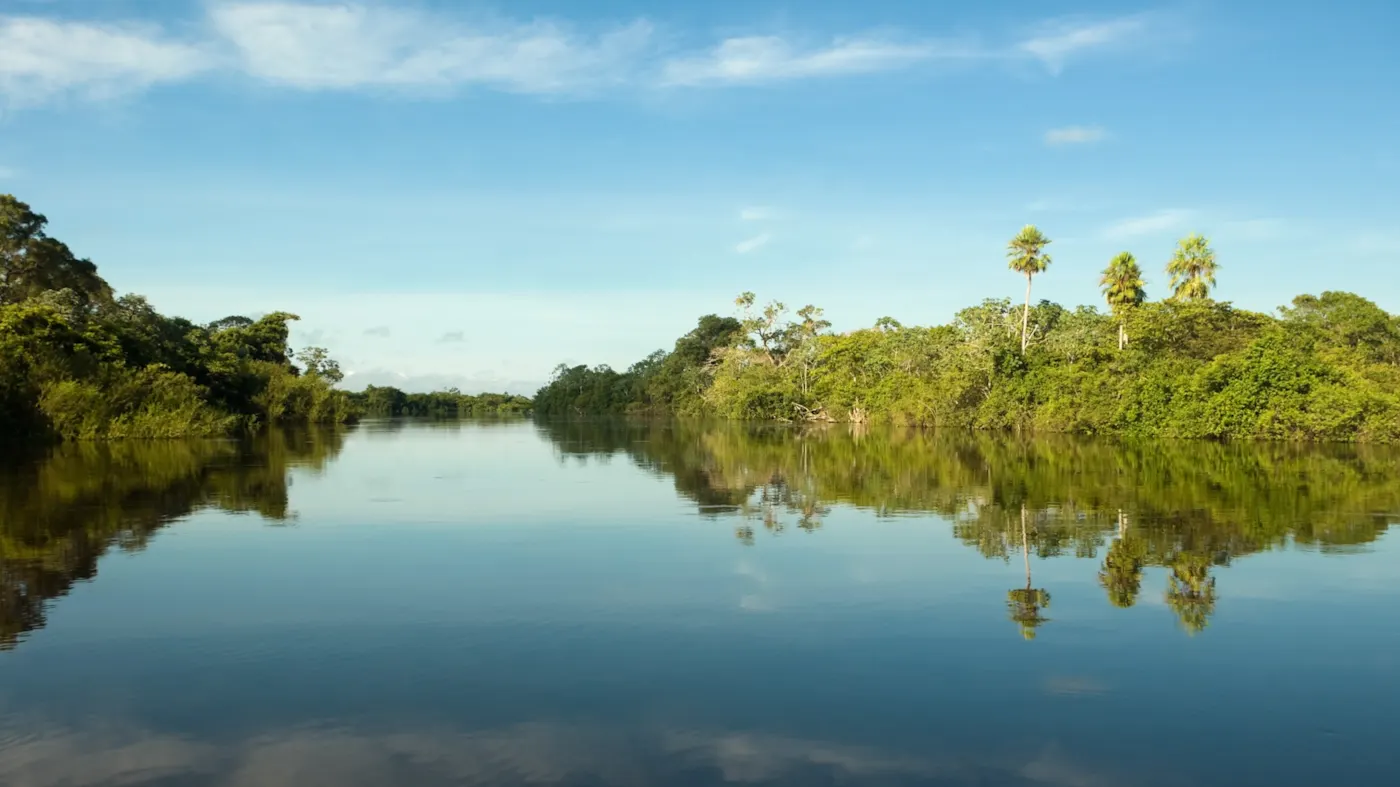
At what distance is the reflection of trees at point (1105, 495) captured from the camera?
12.2 meters

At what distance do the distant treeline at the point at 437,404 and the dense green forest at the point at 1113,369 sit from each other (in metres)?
58.0

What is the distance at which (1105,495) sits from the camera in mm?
18797

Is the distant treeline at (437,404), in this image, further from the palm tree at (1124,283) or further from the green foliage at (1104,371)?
the palm tree at (1124,283)

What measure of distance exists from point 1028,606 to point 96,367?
42.9m

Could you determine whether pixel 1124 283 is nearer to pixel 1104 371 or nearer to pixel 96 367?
pixel 1104 371

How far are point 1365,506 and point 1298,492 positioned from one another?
2.36 m

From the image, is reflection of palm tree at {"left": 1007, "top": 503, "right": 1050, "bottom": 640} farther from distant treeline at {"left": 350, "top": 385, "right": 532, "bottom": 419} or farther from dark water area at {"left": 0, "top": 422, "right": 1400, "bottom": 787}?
distant treeline at {"left": 350, "top": 385, "right": 532, "bottom": 419}

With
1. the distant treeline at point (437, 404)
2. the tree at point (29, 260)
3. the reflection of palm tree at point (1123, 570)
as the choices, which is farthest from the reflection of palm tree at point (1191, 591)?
the distant treeline at point (437, 404)

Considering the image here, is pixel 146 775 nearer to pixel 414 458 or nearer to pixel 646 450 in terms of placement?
Answer: pixel 414 458

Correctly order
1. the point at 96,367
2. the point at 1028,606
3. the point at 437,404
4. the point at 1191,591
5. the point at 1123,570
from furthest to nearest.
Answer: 1. the point at 437,404
2. the point at 96,367
3. the point at 1123,570
4. the point at 1191,591
5. the point at 1028,606

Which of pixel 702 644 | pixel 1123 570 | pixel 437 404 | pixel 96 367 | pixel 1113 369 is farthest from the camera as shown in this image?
pixel 437 404

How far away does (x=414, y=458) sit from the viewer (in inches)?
1294

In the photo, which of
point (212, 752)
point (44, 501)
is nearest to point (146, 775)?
point (212, 752)

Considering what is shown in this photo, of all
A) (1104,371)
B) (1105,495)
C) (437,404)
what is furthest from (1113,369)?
(437,404)
